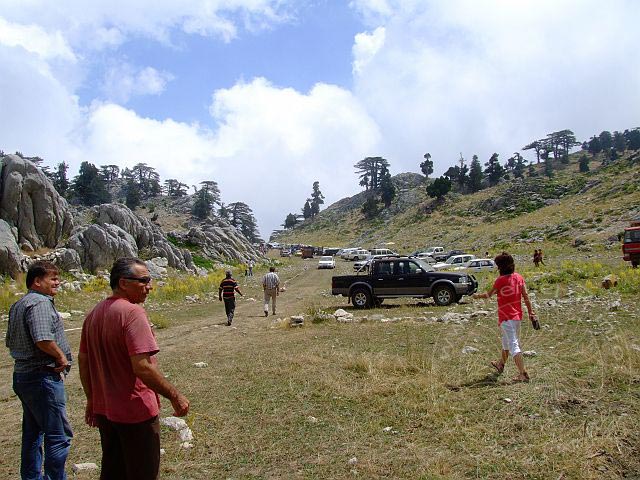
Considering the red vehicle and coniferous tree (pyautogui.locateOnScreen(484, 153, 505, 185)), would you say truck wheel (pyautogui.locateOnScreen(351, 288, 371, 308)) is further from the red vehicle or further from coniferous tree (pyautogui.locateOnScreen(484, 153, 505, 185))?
coniferous tree (pyautogui.locateOnScreen(484, 153, 505, 185))

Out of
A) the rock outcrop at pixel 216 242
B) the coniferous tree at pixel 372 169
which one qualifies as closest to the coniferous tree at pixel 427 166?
the coniferous tree at pixel 372 169

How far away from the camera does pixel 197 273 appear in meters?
38.1

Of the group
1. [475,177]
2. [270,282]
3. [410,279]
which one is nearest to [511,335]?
[410,279]

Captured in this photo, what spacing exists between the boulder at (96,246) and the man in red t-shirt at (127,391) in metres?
27.9

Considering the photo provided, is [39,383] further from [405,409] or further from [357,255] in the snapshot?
[357,255]

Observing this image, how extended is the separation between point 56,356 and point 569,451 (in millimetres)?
4597

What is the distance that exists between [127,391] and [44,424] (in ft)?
4.64

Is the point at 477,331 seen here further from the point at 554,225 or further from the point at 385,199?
the point at 385,199

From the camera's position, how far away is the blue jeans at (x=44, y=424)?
161 inches

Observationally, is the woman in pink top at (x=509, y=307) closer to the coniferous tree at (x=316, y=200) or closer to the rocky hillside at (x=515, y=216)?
the rocky hillside at (x=515, y=216)

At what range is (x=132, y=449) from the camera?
325 cm

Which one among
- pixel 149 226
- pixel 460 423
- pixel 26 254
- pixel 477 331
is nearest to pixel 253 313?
pixel 477 331

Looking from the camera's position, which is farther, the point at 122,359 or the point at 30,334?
the point at 30,334

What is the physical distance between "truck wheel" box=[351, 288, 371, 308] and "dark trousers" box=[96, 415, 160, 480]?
1461 centimetres
